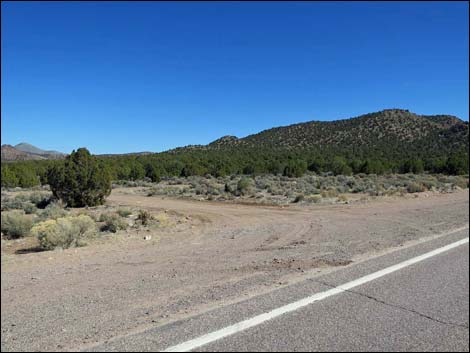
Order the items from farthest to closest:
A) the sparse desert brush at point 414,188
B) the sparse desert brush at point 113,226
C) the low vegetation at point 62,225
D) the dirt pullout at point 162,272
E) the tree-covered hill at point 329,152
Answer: the tree-covered hill at point 329,152 → the sparse desert brush at point 414,188 → the sparse desert brush at point 113,226 → the low vegetation at point 62,225 → the dirt pullout at point 162,272

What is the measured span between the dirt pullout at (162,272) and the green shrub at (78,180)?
37.1 ft

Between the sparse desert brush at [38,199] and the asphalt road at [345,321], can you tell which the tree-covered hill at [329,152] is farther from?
the asphalt road at [345,321]

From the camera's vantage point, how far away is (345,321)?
493 cm

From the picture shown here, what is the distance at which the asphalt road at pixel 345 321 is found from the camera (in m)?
4.33

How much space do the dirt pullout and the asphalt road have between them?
354 mm

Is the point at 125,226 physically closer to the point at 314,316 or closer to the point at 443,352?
the point at 314,316

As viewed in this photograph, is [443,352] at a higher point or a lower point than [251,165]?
lower

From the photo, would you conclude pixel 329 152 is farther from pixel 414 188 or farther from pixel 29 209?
pixel 29 209

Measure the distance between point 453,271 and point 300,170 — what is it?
47010mm

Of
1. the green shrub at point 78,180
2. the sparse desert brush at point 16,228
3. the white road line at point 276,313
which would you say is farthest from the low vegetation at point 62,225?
the white road line at point 276,313

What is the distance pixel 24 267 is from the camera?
810cm

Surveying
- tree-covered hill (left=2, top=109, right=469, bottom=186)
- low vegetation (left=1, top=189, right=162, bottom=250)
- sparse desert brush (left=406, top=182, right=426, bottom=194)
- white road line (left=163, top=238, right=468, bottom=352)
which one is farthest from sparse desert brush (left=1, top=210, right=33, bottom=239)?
sparse desert brush (left=406, top=182, right=426, bottom=194)

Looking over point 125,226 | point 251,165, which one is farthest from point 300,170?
point 125,226

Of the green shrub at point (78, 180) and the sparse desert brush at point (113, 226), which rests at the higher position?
the green shrub at point (78, 180)
